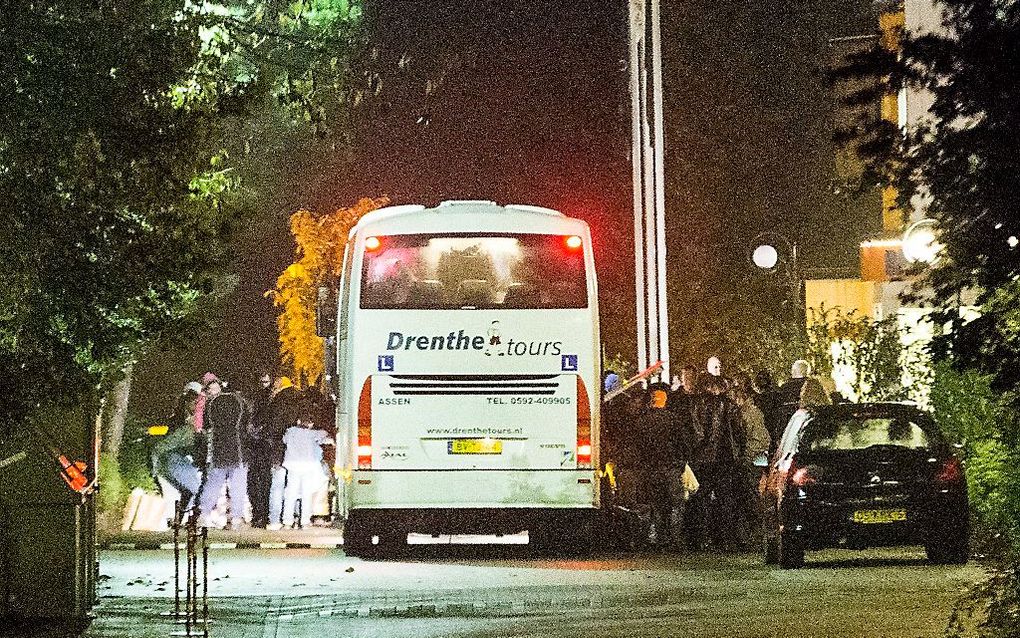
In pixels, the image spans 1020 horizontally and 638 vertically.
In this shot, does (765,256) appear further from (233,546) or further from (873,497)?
(873,497)

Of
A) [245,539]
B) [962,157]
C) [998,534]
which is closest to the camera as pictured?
[962,157]

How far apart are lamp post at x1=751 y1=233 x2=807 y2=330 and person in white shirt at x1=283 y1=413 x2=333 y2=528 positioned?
12.0 metres

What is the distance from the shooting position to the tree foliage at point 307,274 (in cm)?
6272

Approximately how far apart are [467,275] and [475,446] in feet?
5.71

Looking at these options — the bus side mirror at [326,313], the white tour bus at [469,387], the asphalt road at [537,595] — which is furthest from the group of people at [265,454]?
the white tour bus at [469,387]

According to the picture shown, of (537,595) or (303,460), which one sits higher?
(303,460)

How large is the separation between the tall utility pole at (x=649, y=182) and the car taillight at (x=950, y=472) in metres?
22.9

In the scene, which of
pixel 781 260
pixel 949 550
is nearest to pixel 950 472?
pixel 949 550

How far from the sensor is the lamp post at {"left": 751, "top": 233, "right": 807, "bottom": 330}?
39.3 metres

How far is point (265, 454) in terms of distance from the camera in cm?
2645

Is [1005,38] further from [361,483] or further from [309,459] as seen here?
[309,459]

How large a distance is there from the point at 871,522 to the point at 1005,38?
12.1 metres

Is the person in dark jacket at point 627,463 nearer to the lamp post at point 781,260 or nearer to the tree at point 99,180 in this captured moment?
the tree at point 99,180

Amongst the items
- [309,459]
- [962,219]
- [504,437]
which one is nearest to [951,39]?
[962,219]
